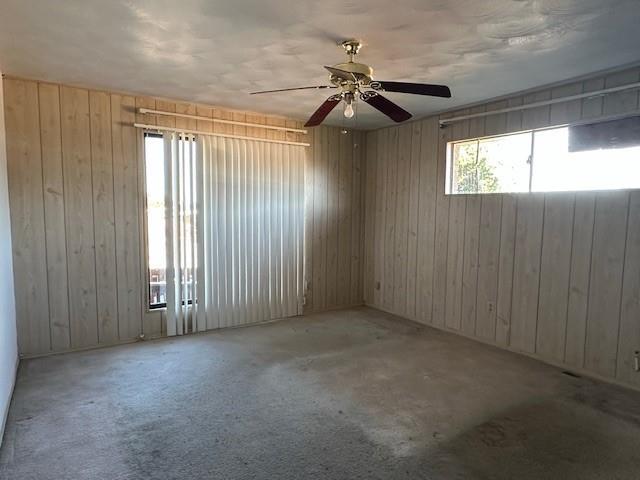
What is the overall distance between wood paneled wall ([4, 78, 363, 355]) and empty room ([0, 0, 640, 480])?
21mm

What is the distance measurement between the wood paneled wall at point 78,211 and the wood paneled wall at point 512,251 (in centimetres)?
242

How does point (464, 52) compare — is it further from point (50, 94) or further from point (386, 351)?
point (50, 94)

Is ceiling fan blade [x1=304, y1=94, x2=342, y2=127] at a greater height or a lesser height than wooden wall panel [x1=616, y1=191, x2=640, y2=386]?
greater

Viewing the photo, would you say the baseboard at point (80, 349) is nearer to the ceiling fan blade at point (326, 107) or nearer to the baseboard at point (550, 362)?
the ceiling fan blade at point (326, 107)

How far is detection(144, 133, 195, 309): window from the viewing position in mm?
4059

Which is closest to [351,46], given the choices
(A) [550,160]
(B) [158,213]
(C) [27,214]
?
(A) [550,160]

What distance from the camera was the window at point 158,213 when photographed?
4.06 metres

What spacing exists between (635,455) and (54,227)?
15.1ft

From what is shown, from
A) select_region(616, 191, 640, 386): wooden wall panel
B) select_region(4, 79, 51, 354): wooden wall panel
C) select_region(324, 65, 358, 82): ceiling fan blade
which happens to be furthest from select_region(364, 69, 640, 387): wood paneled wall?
select_region(4, 79, 51, 354): wooden wall panel

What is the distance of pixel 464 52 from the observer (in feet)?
8.96

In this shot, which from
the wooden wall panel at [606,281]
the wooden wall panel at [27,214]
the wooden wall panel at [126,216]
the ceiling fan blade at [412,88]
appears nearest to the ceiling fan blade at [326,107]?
the ceiling fan blade at [412,88]

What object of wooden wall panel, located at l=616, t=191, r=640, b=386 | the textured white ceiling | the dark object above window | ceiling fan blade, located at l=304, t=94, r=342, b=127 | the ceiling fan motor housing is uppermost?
the textured white ceiling

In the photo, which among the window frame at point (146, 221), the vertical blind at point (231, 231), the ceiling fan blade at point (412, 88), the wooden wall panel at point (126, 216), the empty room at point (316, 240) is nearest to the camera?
the empty room at point (316, 240)

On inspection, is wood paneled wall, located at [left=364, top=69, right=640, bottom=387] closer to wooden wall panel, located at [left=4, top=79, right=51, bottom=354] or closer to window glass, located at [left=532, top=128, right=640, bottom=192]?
window glass, located at [left=532, top=128, right=640, bottom=192]
